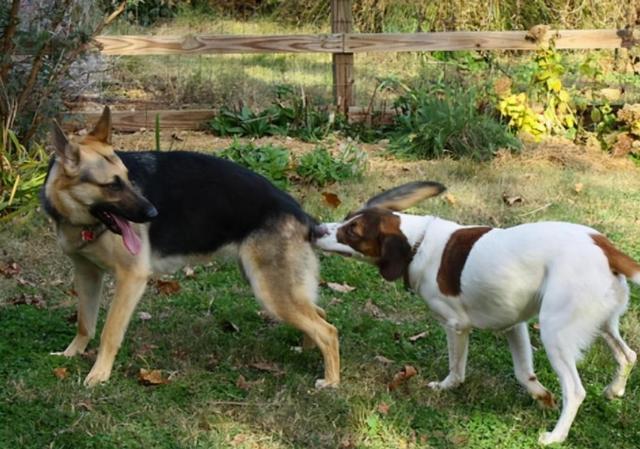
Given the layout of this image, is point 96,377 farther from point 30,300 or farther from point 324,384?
point 30,300


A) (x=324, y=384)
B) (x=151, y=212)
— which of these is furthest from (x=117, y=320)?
(x=324, y=384)

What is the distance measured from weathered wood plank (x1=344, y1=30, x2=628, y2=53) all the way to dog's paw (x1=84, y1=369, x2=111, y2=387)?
6.31 m

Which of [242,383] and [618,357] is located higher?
[618,357]

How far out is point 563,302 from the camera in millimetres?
4113

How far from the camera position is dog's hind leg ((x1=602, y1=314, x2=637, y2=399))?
4.43m

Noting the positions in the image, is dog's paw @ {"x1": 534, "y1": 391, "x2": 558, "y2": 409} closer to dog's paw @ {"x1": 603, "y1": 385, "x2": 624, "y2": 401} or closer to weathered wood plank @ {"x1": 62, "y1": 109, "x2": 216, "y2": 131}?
dog's paw @ {"x1": 603, "y1": 385, "x2": 624, "y2": 401}

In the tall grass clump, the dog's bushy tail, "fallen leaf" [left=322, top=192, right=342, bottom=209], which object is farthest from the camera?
the tall grass clump

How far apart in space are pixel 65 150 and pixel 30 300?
165 centimetres

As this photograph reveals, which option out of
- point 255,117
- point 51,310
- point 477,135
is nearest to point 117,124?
point 255,117

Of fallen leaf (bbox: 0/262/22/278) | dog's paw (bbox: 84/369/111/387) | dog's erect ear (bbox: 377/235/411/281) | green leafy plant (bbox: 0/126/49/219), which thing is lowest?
fallen leaf (bbox: 0/262/22/278)

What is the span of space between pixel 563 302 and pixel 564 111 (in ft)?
21.2

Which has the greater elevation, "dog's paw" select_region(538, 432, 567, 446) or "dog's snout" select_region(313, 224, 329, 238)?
"dog's snout" select_region(313, 224, 329, 238)

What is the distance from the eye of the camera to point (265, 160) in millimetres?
8312

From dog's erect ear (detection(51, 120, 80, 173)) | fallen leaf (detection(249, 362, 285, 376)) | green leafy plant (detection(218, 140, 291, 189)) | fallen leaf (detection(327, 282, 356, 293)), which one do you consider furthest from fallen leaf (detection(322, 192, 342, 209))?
dog's erect ear (detection(51, 120, 80, 173))
